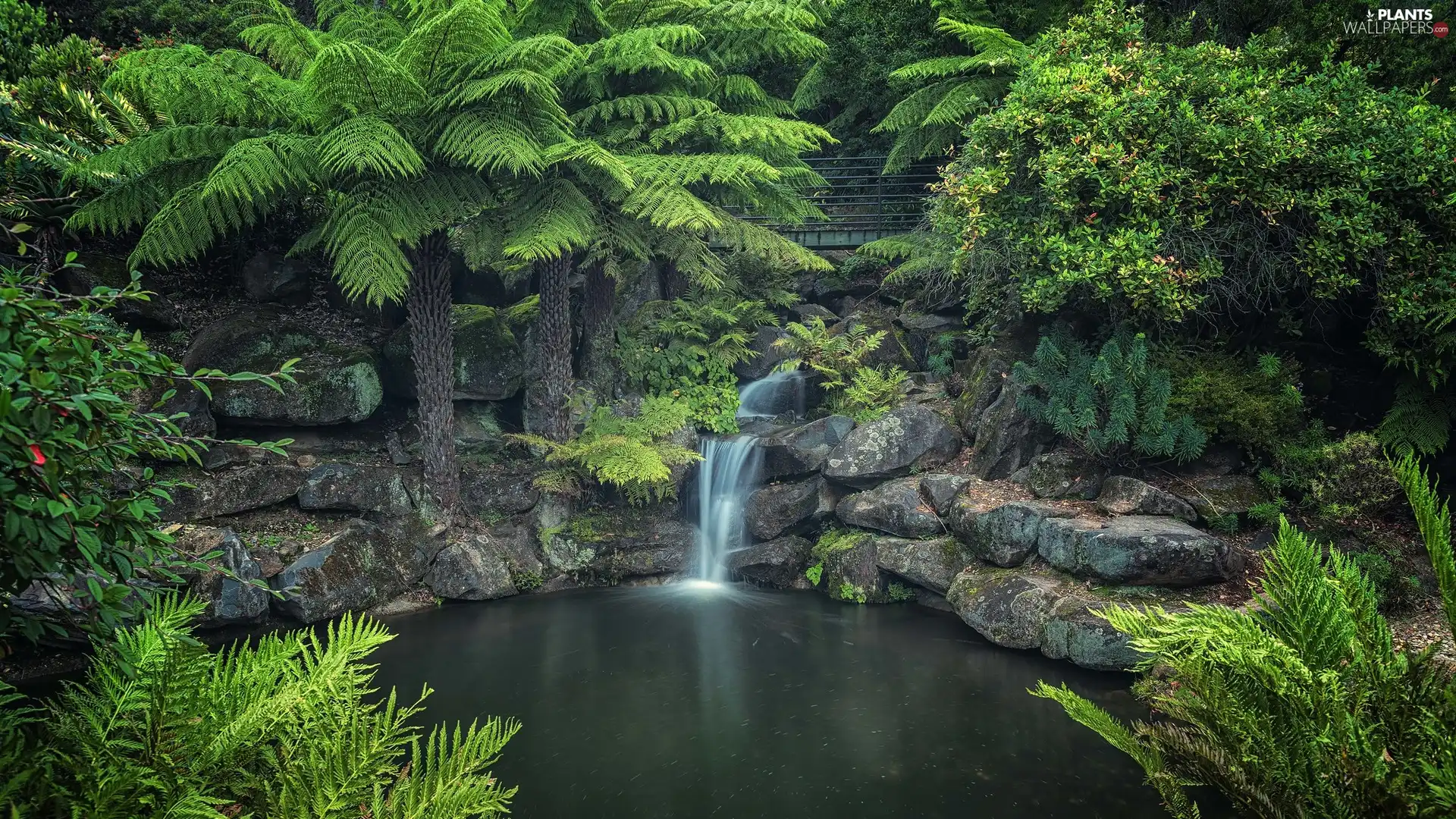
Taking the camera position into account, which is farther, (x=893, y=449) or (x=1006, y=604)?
(x=893, y=449)

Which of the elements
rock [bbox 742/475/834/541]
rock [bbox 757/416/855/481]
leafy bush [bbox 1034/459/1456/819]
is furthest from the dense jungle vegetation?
rock [bbox 742/475/834/541]

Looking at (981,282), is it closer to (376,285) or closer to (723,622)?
(723,622)

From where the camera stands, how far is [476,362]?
1026cm

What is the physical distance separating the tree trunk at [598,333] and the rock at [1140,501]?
615cm

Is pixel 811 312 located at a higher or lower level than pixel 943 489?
higher

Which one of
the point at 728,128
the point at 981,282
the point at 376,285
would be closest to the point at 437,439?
the point at 376,285

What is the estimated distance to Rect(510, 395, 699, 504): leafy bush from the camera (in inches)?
360

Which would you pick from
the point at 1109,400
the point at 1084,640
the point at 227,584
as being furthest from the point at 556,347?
the point at 1084,640

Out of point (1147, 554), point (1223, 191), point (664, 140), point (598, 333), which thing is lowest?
point (1147, 554)

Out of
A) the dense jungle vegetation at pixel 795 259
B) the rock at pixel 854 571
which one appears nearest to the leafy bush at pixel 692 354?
the dense jungle vegetation at pixel 795 259

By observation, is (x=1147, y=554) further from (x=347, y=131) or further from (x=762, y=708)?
(x=347, y=131)

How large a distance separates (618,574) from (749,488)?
6.26ft

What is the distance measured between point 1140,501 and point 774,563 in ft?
13.1

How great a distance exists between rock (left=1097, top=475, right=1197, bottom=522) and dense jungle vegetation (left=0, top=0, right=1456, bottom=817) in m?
0.48
